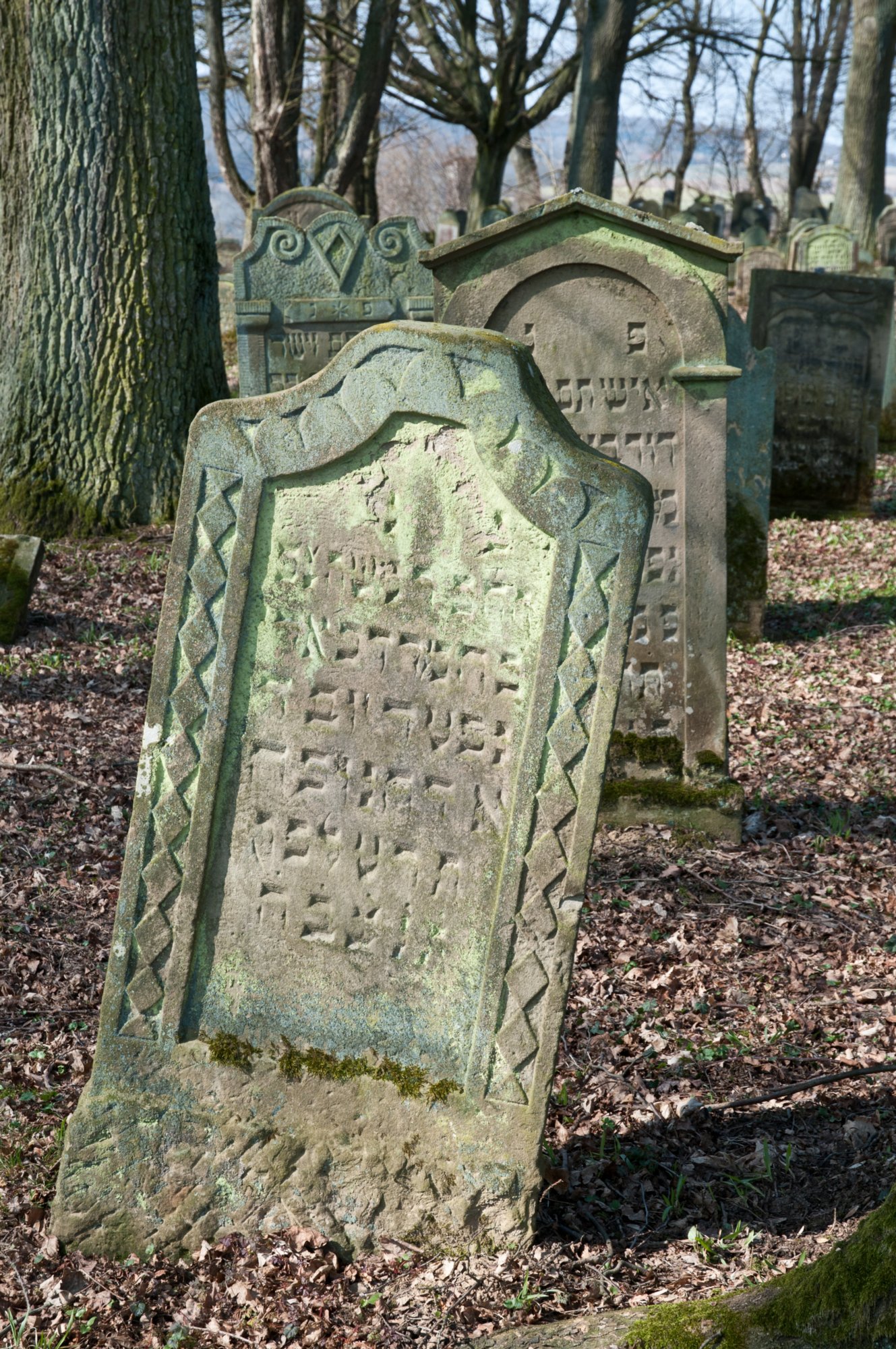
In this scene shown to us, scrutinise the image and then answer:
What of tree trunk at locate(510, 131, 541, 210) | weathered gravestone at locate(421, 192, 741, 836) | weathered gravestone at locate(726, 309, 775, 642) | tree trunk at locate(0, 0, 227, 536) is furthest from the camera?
tree trunk at locate(510, 131, 541, 210)

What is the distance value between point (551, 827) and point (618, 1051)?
1.34 metres

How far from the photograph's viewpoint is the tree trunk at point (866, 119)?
21078mm

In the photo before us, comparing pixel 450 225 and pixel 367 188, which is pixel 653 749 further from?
pixel 450 225

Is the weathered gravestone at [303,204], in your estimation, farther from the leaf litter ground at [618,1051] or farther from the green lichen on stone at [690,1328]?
the green lichen on stone at [690,1328]

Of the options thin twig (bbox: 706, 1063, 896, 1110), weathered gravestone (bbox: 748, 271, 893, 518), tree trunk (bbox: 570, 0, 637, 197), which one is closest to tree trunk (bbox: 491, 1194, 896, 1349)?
thin twig (bbox: 706, 1063, 896, 1110)

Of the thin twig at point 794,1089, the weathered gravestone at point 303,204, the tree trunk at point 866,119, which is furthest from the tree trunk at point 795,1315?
the tree trunk at point 866,119

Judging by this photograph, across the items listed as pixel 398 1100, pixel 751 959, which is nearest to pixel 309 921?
pixel 398 1100

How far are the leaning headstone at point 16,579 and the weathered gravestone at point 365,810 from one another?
14.2 feet

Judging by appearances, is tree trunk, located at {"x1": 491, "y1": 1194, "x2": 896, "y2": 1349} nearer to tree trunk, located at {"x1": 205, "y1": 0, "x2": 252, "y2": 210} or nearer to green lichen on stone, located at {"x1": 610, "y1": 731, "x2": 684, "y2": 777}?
green lichen on stone, located at {"x1": 610, "y1": 731, "x2": 684, "y2": 777}

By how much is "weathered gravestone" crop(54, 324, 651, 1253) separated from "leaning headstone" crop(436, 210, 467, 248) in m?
22.8

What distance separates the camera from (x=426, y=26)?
2314cm

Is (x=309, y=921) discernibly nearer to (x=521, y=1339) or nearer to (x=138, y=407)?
(x=521, y=1339)

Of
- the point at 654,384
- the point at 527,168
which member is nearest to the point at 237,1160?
the point at 654,384

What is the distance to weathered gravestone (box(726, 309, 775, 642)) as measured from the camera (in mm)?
7922
